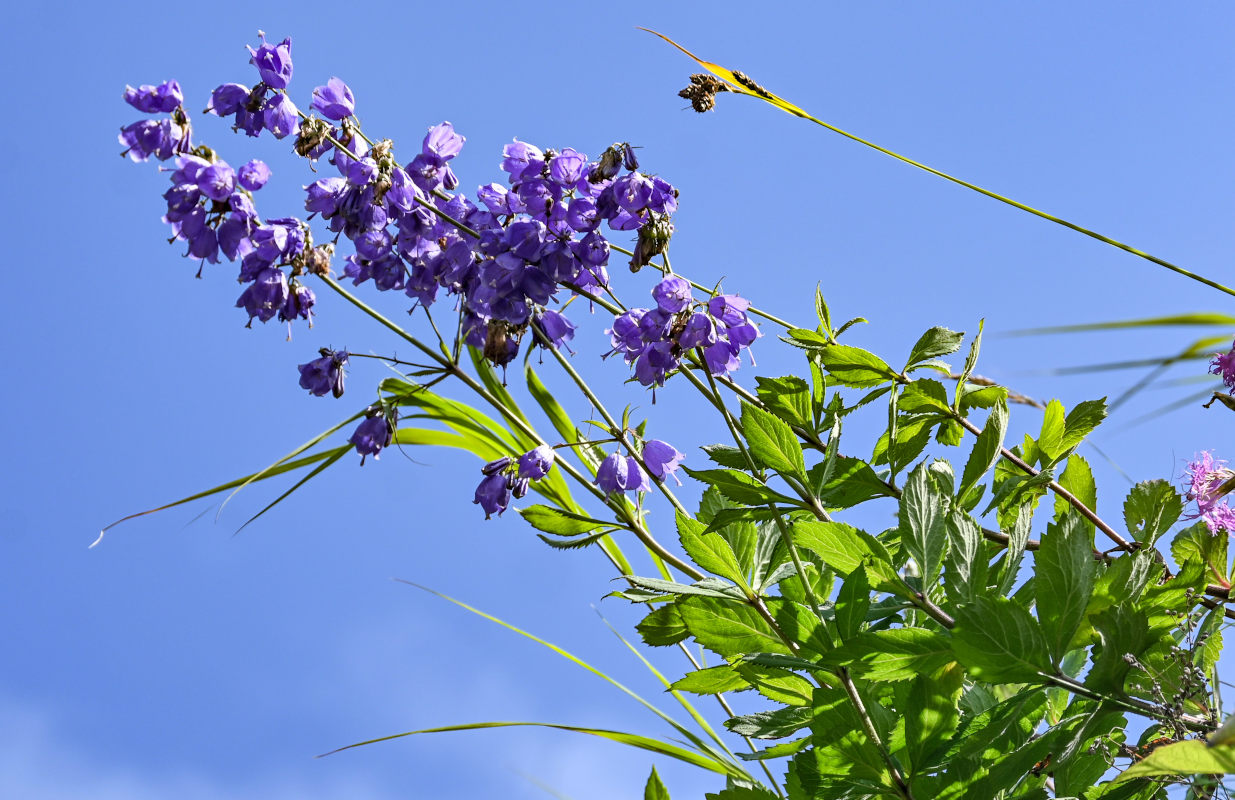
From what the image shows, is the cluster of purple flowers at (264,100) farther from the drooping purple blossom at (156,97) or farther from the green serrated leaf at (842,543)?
the green serrated leaf at (842,543)

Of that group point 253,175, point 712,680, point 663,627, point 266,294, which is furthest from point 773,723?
point 253,175

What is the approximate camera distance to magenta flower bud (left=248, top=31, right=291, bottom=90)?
162 centimetres

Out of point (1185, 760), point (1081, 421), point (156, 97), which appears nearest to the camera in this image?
point (1185, 760)

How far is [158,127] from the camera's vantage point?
154 centimetres

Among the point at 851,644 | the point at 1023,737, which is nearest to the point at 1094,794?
the point at 1023,737

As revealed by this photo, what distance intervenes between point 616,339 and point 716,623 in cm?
46

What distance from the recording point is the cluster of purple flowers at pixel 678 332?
146cm

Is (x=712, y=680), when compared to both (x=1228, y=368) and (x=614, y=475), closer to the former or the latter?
(x=614, y=475)

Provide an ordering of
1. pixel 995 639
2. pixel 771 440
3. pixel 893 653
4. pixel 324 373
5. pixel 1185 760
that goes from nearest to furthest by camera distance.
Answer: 1. pixel 1185 760
2. pixel 995 639
3. pixel 893 653
4. pixel 771 440
5. pixel 324 373

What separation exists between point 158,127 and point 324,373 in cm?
48

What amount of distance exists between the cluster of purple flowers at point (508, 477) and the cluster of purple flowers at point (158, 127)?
723mm

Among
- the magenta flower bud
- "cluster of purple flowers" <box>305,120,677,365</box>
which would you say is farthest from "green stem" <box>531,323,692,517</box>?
the magenta flower bud

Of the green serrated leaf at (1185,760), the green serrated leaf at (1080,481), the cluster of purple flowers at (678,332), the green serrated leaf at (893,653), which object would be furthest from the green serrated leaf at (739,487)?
the green serrated leaf at (1185,760)

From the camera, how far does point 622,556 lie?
2096 millimetres
